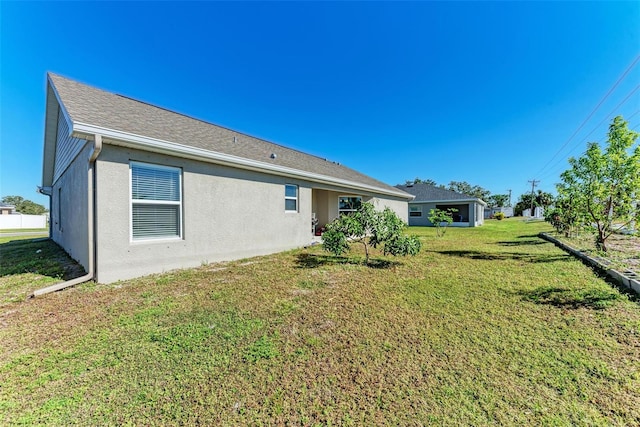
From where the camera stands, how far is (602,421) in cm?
188

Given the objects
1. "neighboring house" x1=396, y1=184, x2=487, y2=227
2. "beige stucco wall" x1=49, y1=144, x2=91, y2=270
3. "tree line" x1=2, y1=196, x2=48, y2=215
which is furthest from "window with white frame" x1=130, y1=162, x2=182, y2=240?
"tree line" x1=2, y1=196, x2=48, y2=215

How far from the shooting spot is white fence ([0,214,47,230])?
27219 mm

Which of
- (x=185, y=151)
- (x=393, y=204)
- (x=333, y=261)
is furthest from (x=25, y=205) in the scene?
(x=333, y=261)

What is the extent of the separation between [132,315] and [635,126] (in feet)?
42.1

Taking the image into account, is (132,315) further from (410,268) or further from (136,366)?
(410,268)

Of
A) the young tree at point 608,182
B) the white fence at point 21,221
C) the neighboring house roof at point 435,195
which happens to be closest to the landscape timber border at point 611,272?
the young tree at point 608,182

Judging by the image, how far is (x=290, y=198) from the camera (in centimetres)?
950

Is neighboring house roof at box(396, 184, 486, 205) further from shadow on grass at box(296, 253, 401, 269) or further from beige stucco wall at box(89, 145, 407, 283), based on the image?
shadow on grass at box(296, 253, 401, 269)

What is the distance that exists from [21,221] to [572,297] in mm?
46441

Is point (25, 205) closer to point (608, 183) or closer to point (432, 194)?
point (432, 194)

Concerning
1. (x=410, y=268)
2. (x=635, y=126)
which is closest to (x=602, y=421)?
(x=410, y=268)

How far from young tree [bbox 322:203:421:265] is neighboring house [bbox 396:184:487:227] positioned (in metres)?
19.9

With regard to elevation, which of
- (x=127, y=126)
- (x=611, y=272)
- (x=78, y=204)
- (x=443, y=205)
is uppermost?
(x=127, y=126)

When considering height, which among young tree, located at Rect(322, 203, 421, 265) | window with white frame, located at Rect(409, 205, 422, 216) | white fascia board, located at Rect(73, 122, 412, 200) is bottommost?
young tree, located at Rect(322, 203, 421, 265)
